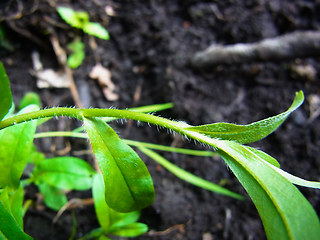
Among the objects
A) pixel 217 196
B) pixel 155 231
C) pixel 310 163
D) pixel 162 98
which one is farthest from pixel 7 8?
pixel 310 163

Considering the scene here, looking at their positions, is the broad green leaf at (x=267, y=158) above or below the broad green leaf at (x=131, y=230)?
above

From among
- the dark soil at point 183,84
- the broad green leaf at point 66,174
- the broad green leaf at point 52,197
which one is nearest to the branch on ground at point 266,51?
the dark soil at point 183,84

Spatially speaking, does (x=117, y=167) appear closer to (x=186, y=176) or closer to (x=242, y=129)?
(x=242, y=129)

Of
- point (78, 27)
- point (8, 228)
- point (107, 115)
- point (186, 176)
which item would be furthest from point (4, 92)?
point (78, 27)

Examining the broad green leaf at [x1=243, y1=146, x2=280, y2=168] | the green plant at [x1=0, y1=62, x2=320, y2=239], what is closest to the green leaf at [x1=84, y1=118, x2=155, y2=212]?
the green plant at [x1=0, y1=62, x2=320, y2=239]

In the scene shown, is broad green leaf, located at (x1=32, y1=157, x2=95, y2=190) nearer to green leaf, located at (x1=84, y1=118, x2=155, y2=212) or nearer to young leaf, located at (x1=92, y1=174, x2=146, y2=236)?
young leaf, located at (x1=92, y1=174, x2=146, y2=236)

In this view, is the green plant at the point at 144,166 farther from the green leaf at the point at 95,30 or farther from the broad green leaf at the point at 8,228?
the green leaf at the point at 95,30
